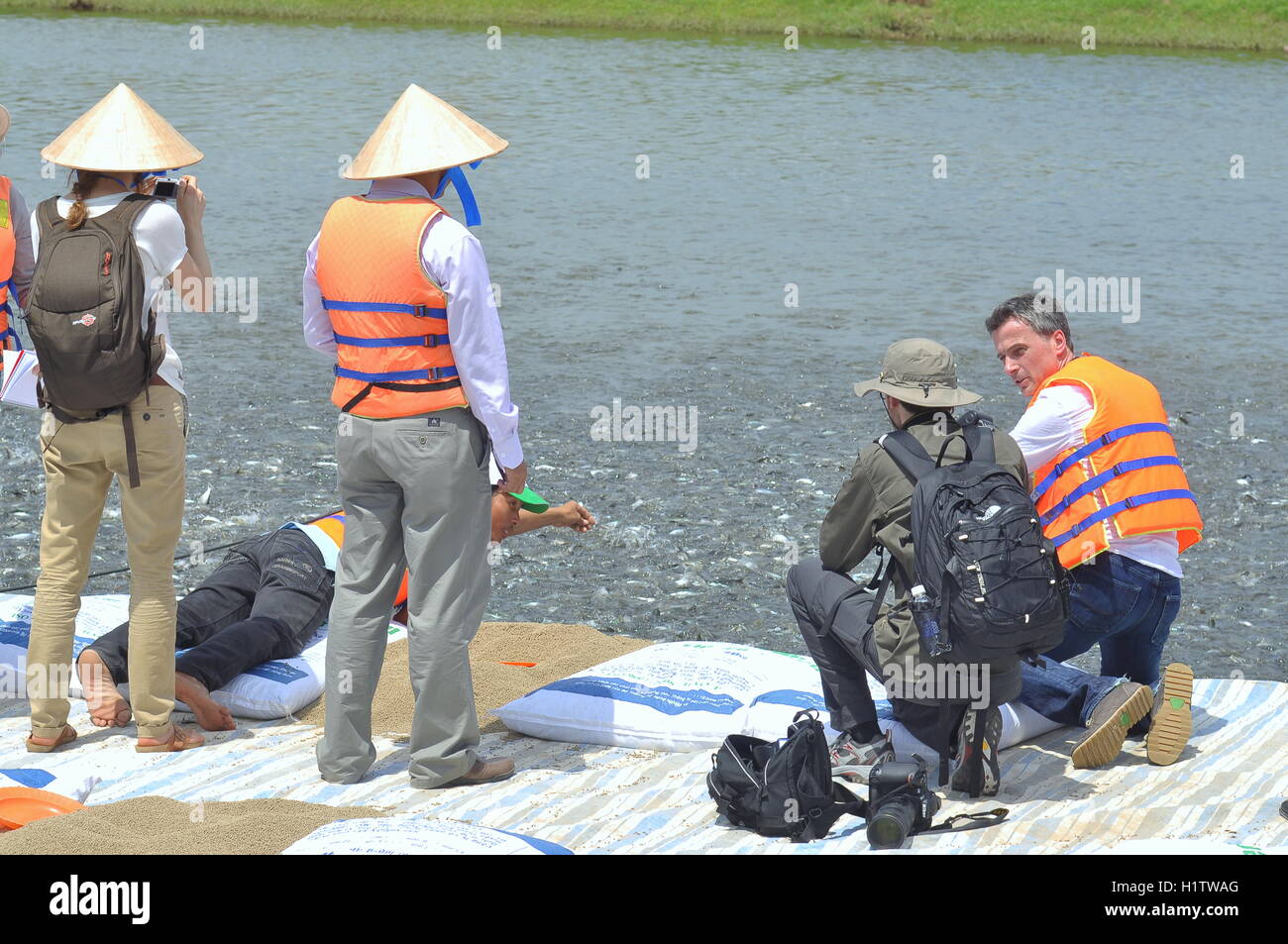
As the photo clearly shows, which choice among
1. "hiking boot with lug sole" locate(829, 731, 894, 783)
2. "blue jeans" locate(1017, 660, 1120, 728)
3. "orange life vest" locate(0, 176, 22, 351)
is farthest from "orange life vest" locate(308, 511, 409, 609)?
"blue jeans" locate(1017, 660, 1120, 728)

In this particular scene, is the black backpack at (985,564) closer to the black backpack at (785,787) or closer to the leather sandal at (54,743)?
the black backpack at (785,787)

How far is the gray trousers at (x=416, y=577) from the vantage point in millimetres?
5426

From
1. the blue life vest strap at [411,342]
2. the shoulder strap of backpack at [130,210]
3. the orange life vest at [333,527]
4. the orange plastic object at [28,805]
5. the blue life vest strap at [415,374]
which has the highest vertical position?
the shoulder strap of backpack at [130,210]

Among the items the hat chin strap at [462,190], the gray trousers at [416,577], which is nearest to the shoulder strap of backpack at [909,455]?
the gray trousers at [416,577]

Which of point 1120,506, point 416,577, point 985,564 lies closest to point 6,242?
point 416,577

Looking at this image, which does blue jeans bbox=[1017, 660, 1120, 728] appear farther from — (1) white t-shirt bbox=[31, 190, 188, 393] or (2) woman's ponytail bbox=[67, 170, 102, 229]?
(2) woman's ponytail bbox=[67, 170, 102, 229]

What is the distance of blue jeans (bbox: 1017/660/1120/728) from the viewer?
20.4 ft

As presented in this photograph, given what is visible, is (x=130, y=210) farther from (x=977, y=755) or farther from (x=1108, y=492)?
(x=1108, y=492)

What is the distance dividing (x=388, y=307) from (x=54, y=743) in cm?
226

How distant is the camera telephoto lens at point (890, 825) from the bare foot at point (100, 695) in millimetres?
3138

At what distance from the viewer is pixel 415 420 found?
541 cm

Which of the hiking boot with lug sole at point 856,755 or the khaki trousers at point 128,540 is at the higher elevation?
the khaki trousers at point 128,540
